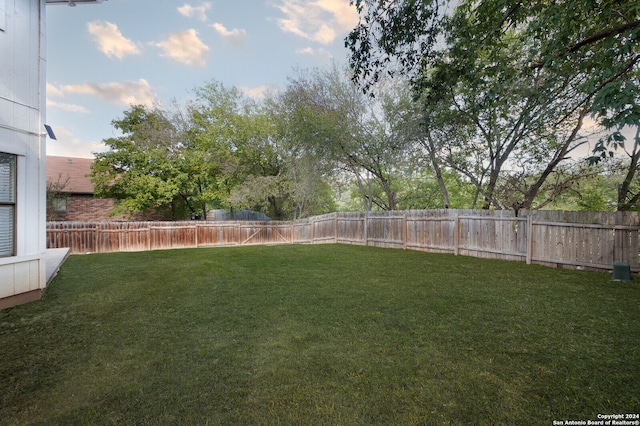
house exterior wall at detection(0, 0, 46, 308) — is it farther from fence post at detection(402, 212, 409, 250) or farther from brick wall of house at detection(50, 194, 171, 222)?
A: brick wall of house at detection(50, 194, 171, 222)

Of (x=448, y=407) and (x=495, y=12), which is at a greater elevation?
(x=495, y=12)

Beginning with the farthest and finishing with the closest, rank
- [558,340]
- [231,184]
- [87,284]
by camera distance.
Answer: [231,184]
[87,284]
[558,340]

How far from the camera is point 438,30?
16.5ft

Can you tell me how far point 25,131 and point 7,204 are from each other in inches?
42.5

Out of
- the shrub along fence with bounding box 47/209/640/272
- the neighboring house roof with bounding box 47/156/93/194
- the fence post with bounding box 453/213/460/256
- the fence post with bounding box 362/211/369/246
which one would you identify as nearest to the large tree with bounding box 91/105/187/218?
the neighboring house roof with bounding box 47/156/93/194

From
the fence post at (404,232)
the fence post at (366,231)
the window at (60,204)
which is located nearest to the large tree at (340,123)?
the fence post at (366,231)

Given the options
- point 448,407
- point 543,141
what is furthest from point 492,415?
point 543,141

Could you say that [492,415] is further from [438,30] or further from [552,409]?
[438,30]

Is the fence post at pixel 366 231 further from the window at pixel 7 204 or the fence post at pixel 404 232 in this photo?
the window at pixel 7 204

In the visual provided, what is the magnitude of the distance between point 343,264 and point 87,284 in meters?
5.40

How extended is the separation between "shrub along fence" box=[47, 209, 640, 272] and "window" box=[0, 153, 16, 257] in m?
9.77

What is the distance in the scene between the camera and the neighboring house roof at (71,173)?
60.2 ft

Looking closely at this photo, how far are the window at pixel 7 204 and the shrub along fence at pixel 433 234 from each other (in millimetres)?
9772

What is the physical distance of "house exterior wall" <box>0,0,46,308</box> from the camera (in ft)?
13.2
